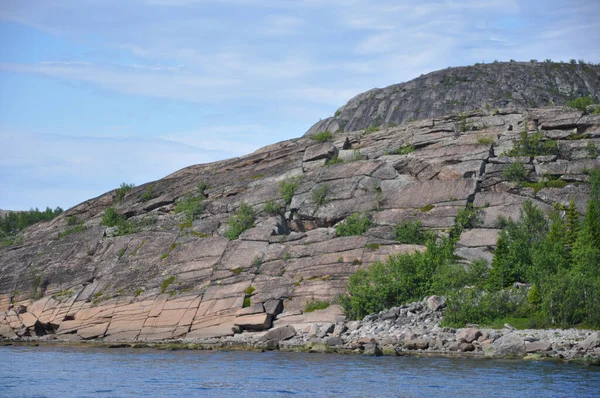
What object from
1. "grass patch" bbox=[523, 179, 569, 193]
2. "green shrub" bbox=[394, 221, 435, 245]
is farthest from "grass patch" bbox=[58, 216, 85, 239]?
"grass patch" bbox=[523, 179, 569, 193]

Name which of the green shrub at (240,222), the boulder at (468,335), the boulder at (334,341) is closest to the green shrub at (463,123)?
the green shrub at (240,222)

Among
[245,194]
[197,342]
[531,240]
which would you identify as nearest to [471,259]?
[531,240]

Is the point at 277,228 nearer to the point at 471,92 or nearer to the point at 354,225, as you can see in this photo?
the point at 354,225

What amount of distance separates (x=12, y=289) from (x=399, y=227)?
155ft

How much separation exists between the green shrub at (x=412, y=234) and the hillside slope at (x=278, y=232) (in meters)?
1.12

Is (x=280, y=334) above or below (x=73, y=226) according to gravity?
below

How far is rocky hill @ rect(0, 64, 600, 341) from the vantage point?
73438 mm

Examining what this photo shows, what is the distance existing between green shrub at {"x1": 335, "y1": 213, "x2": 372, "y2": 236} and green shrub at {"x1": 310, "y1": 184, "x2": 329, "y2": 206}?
5.90m

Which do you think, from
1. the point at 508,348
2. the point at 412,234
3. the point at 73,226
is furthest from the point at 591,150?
the point at 73,226

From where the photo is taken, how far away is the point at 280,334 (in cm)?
6406

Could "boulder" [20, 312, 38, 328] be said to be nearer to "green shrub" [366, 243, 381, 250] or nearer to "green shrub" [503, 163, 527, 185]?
"green shrub" [366, 243, 381, 250]

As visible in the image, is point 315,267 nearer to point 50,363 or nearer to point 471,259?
point 471,259

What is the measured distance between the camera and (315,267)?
74.9 m

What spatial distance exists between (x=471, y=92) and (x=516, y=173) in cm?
6139
